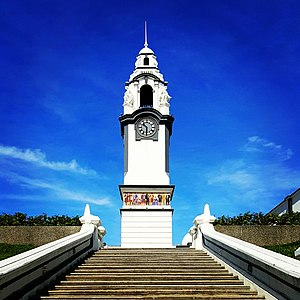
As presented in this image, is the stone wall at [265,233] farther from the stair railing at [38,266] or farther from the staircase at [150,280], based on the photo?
the stair railing at [38,266]

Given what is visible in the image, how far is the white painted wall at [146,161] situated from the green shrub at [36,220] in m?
9.75

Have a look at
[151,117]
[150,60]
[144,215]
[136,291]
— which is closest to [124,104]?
[151,117]

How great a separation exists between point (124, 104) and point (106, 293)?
26.9 metres

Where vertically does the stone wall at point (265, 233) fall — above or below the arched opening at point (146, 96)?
below

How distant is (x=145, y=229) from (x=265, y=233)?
10957 millimetres

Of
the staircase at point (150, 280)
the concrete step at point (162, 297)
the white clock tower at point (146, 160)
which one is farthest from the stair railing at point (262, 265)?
the white clock tower at point (146, 160)

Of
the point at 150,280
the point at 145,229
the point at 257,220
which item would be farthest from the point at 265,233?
the point at 150,280

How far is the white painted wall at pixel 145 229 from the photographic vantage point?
3203 cm

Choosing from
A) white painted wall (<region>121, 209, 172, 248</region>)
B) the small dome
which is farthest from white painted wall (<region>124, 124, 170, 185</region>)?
the small dome

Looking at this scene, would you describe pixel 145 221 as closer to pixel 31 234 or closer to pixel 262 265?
pixel 31 234

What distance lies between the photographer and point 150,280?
1064 centimetres

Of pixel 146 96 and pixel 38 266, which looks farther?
pixel 146 96

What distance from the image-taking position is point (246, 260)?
10.2m

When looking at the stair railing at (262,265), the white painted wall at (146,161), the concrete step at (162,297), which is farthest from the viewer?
the white painted wall at (146,161)
